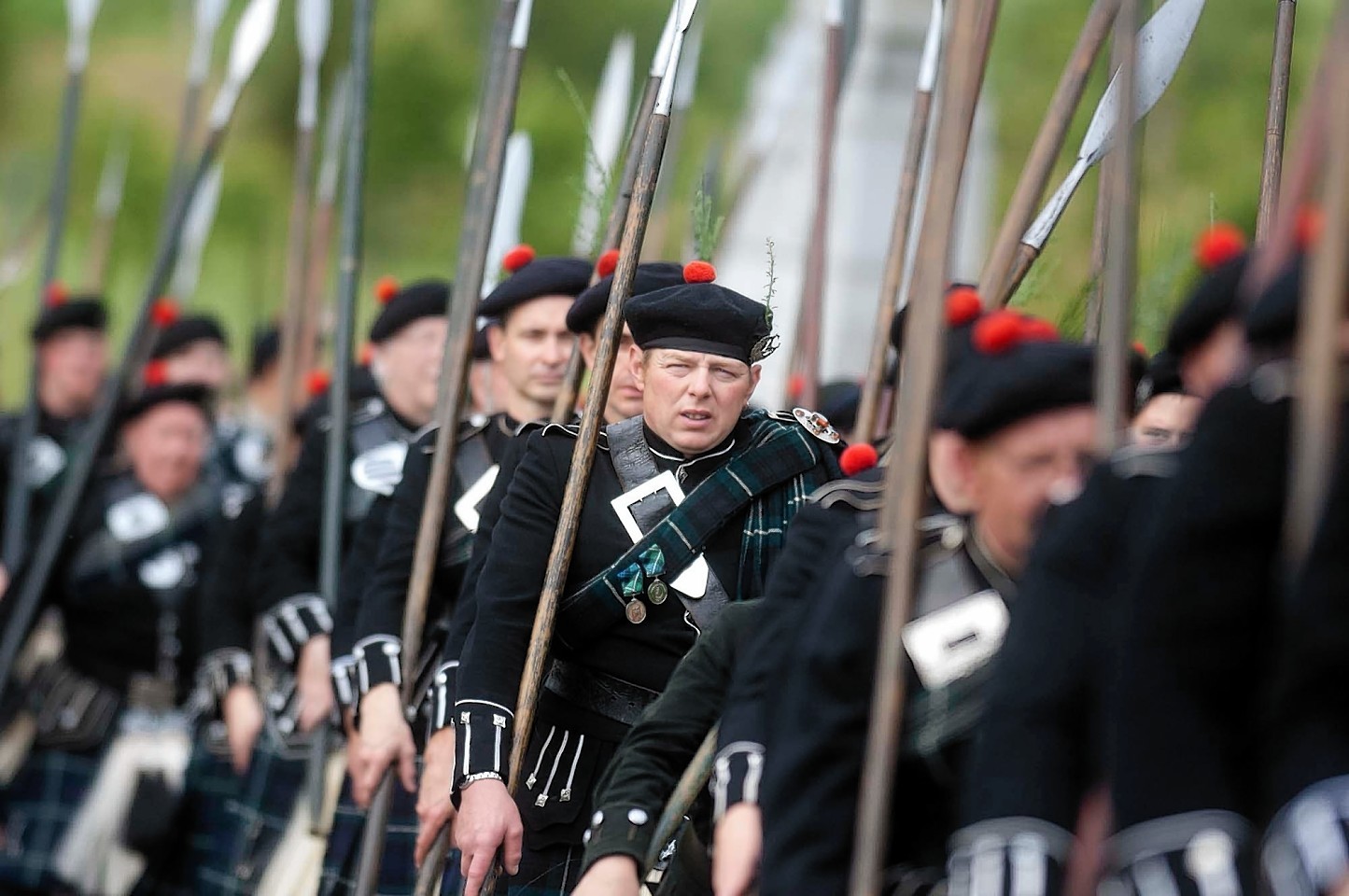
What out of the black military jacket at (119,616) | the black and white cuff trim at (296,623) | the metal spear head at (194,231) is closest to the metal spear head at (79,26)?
the metal spear head at (194,231)

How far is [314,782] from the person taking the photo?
23.4 feet

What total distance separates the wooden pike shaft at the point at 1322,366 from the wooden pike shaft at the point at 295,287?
620 cm

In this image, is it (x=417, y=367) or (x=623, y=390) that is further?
(x=417, y=367)

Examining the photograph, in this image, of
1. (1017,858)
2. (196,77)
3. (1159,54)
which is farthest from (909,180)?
(196,77)

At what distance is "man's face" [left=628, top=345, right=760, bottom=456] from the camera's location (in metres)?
4.98

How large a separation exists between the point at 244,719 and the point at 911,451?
15.8 feet

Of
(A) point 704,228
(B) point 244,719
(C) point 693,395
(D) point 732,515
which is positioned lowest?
(B) point 244,719

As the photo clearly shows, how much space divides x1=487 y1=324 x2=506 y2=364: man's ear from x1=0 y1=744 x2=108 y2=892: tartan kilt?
2.98 m

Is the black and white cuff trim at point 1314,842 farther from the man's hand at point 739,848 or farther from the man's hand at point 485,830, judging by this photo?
the man's hand at point 485,830

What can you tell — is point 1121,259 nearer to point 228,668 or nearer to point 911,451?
point 911,451

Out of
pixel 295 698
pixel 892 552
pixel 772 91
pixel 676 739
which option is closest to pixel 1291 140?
pixel 772 91

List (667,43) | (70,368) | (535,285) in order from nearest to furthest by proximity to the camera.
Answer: (667,43) < (535,285) < (70,368)

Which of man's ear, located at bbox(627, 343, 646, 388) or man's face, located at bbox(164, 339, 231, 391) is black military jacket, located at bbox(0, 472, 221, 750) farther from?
man's ear, located at bbox(627, 343, 646, 388)

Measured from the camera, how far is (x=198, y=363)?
1033cm
